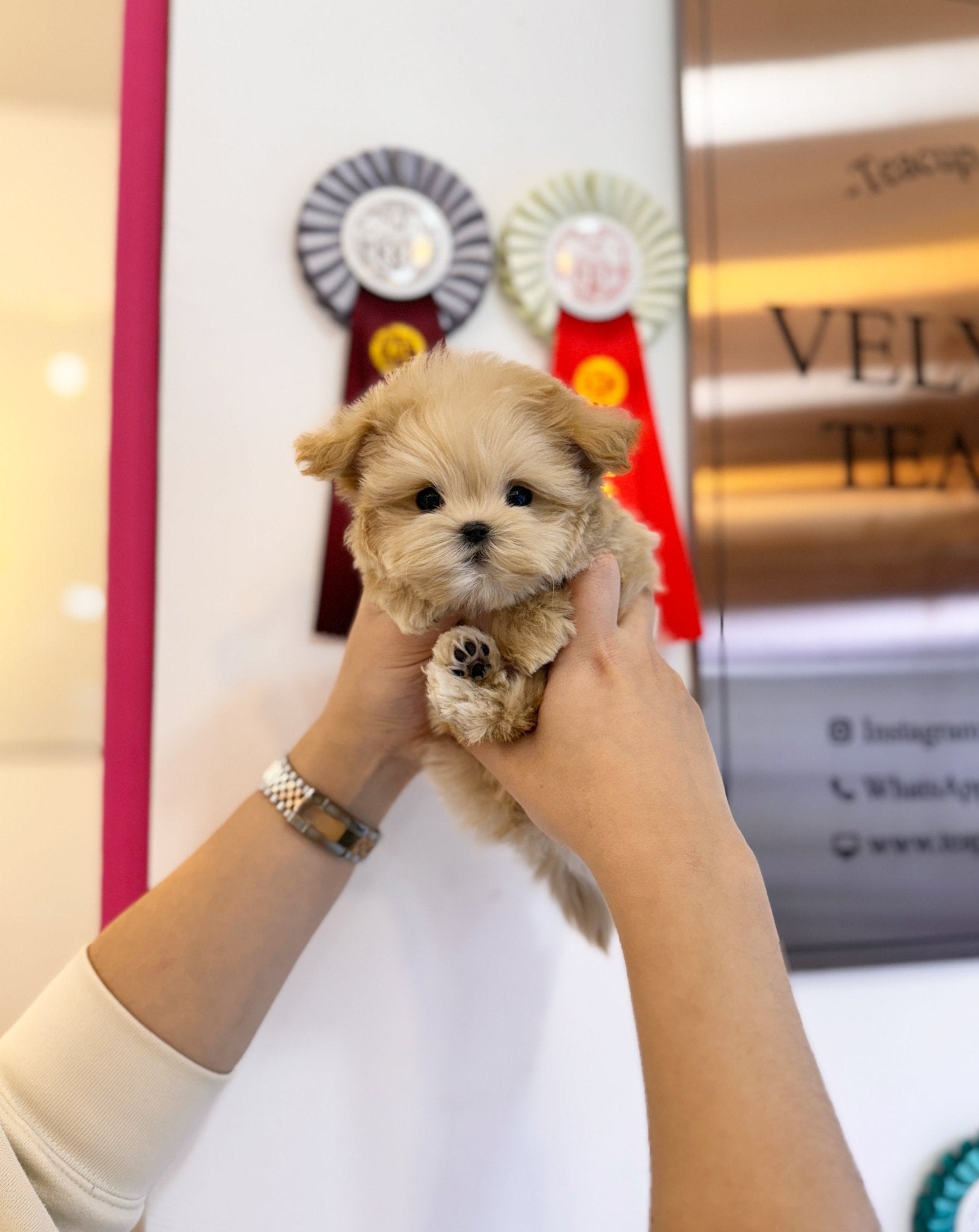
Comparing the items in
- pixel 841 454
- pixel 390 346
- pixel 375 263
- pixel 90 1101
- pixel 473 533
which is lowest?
pixel 90 1101

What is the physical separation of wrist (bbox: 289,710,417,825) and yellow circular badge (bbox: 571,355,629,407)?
0.65 meters

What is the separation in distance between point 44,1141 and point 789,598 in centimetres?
125

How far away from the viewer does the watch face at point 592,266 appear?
4.00ft

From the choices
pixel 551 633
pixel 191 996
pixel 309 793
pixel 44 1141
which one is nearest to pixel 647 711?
pixel 551 633

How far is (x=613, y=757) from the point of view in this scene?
2.39ft

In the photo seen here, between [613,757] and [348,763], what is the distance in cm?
40

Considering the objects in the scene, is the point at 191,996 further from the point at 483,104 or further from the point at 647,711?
the point at 483,104

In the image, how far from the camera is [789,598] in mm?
1288

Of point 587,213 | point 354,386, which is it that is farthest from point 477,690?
point 587,213

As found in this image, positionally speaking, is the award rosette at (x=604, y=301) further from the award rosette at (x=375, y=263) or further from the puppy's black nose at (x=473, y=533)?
the puppy's black nose at (x=473, y=533)

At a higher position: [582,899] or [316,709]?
[316,709]

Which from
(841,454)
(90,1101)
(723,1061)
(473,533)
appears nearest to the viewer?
(723,1061)

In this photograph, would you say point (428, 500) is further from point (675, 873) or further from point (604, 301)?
point (604, 301)

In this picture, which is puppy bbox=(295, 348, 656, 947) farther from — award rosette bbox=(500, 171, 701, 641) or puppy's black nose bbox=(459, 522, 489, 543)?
award rosette bbox=(500, 171, 701, 641)
